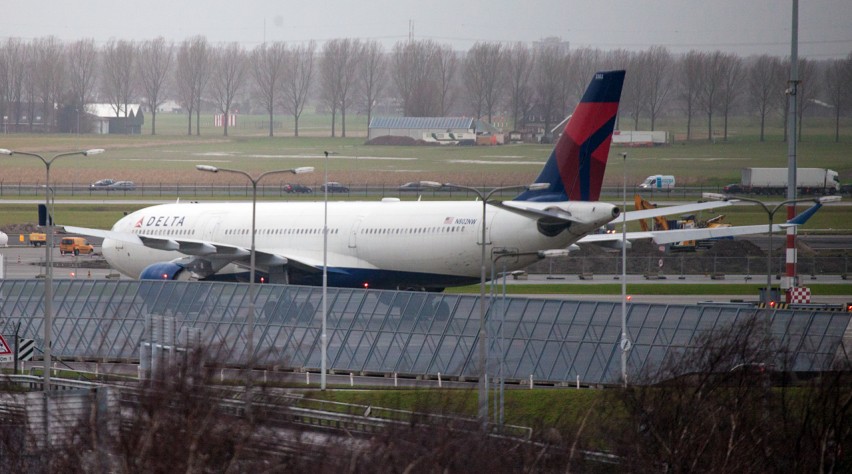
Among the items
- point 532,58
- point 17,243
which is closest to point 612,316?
point 17,243

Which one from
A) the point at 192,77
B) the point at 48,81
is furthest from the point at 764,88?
the point at 48,81

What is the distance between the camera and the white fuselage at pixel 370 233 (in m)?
51.7

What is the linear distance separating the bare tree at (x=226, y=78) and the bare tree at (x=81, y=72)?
16.6 meters

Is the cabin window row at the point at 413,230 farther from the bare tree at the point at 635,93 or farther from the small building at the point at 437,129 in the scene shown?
the small building at the point at 437,129

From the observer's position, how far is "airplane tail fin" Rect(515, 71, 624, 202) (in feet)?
168

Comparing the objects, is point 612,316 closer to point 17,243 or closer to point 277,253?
point 277,253

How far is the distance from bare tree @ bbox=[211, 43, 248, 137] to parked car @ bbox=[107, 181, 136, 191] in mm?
45467

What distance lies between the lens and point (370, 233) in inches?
2243

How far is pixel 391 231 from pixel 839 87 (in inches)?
3410

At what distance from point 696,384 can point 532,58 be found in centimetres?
13764

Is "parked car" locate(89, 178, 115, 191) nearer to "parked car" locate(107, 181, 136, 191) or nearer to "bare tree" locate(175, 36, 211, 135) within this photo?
"parked car" locate(107, 181, 136, 191)

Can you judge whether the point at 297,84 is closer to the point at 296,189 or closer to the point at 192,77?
the point at 192,77

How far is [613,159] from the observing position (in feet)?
415

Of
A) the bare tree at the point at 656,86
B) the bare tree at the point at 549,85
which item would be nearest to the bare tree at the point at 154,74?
the bare tree at the point at 549,85
